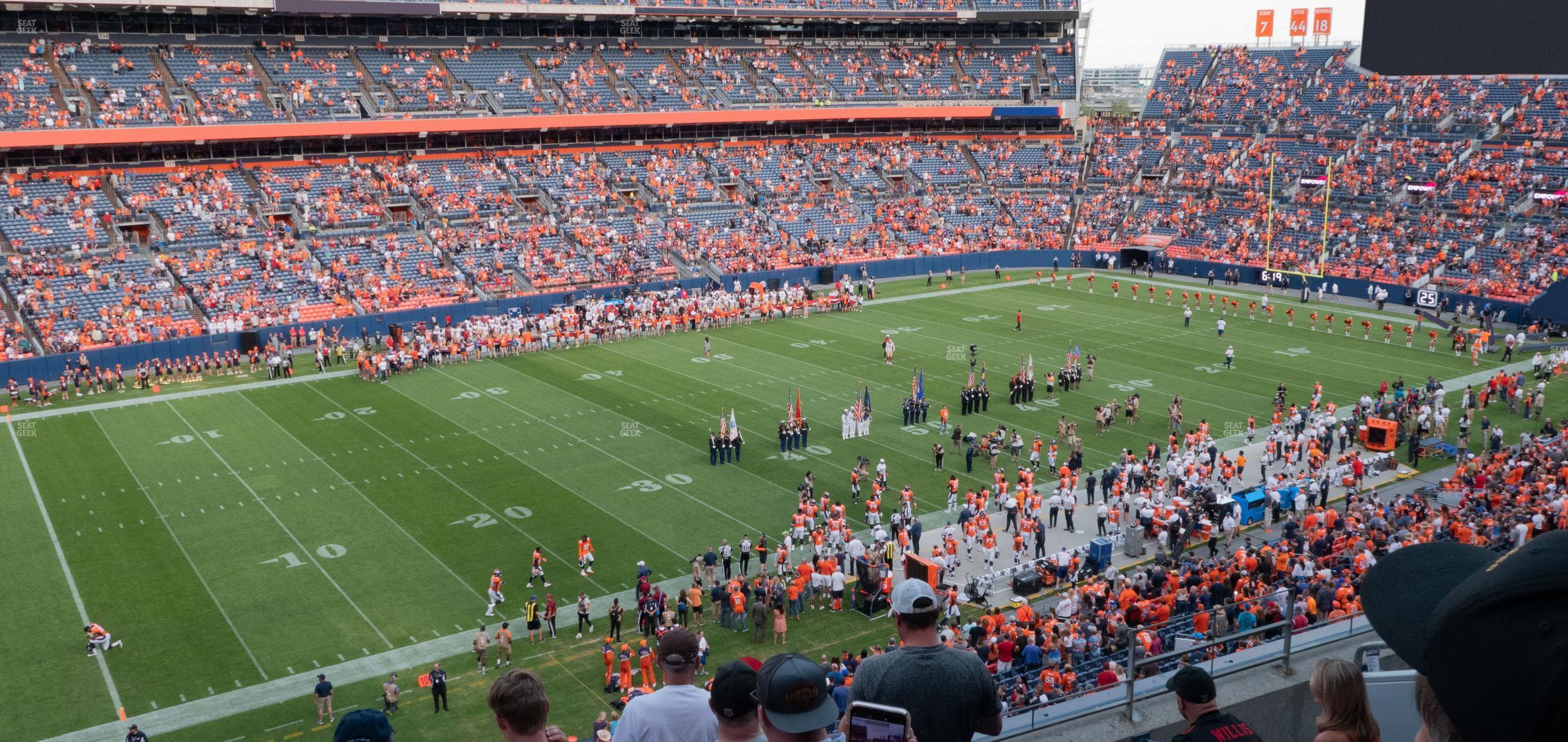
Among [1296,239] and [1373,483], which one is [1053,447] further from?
[1296,239]

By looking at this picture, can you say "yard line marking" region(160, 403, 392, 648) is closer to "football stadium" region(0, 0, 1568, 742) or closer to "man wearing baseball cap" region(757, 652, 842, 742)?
"football stadium" region(0, 0, 1568, 742)

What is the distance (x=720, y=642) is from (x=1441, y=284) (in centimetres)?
4094

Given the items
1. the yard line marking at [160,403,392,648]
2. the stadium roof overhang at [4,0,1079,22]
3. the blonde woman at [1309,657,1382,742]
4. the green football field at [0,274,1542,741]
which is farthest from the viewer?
the stadium roof overhang at [4,0,1079,22]

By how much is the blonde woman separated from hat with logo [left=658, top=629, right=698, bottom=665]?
2723mm

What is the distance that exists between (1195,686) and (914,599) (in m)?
1.12

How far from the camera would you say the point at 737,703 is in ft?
14.8

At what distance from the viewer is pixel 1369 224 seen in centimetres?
5406

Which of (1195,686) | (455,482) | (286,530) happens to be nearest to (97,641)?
(286,530)

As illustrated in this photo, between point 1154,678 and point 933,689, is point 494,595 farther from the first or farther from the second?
point 933,689

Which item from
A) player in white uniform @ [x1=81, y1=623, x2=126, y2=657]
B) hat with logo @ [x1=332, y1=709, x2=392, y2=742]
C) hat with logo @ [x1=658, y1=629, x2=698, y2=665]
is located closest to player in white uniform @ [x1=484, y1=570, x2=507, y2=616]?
player in white uniform @ [x1=81, y1=623, x2=126, y2=657]

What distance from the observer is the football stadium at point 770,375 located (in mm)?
8898

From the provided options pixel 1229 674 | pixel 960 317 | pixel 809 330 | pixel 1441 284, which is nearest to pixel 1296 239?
pixel 1441 284

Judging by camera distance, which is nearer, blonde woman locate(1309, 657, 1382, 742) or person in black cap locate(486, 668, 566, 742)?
blonde woman locate(1309, 657, 1382, 742)

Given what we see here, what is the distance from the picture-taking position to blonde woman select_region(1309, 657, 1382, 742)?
3904 mm
